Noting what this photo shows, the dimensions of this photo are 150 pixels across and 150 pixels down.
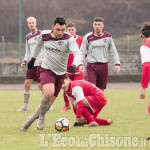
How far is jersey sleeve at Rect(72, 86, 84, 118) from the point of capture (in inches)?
324

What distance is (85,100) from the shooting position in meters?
8.73

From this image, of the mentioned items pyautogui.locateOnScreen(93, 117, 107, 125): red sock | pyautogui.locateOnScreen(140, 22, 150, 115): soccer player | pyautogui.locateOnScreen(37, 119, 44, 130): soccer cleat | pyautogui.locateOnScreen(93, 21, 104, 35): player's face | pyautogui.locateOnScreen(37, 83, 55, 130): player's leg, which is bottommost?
pyautogui.locateOnScreen(93, 117, 107, 125): red sock

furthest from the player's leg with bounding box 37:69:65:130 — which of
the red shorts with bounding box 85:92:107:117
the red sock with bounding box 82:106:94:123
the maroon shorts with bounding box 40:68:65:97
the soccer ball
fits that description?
the red shorts with bounding box 85:92:107:117

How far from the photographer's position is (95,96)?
8867 millimetres

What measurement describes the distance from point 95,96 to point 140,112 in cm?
253

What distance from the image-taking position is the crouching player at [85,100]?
8.34m

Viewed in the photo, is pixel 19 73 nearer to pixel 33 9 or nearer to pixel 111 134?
pixel 111 134

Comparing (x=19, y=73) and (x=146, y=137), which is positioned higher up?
(x=146, y=137)

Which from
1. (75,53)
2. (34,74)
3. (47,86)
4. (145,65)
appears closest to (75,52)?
(75,53)

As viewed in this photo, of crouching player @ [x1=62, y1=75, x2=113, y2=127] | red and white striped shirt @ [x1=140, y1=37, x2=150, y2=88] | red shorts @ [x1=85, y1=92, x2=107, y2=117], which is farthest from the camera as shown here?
red shorts @ [x1=85, y1=92, x2=107, y2=117]

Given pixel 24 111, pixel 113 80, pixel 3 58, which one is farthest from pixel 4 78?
pixel 24 111

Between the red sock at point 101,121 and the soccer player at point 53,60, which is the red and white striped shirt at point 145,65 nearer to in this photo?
the soccer player at point 53,60

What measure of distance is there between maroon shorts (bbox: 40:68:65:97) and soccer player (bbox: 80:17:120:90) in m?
2.59

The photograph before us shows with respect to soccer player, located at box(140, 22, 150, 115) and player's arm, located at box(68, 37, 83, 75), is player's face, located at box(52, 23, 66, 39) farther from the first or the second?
soccer player, located at box(140, 22, 150, 115)
